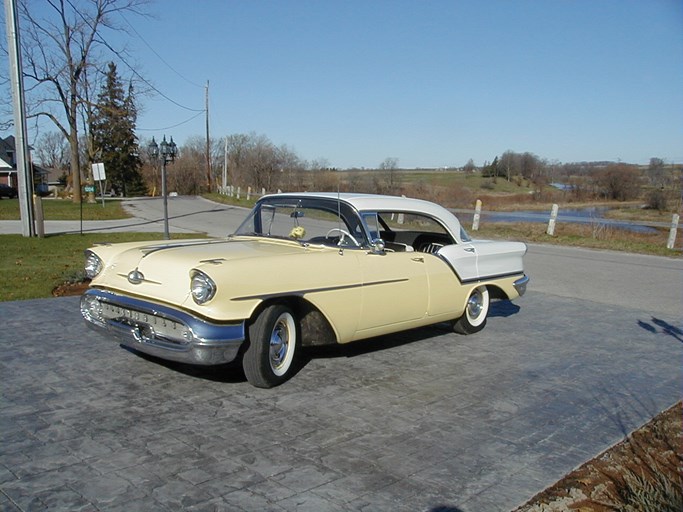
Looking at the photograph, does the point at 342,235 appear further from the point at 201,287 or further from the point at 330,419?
the point at 330,419

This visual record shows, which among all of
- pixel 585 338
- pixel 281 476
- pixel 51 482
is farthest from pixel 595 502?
pixel 585 338

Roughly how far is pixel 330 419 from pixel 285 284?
42.0 inches

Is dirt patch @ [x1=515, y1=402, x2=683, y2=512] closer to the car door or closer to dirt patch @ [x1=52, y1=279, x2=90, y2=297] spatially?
the car door

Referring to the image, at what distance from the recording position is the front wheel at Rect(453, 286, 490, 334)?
678 centimetres

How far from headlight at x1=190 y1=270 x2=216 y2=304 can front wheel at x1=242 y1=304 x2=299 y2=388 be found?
0.47 m

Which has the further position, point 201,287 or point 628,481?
point 201,287

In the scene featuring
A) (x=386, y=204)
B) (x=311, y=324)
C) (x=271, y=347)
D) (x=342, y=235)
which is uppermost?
(x=386, y=204)

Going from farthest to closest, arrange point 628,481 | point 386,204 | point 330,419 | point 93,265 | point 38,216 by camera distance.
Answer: point 38,216 < point 386,204 < point 93,265 < point 330,419 < point 628,481

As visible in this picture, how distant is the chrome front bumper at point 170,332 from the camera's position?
13.9 ft

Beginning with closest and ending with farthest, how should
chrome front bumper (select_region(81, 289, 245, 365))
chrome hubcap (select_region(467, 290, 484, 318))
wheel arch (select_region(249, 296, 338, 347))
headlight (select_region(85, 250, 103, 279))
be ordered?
1. chrome front bumper (select_region(81, 289, 245, 365))
2. wheel arch (select_region(249, 296, 338, 347))
3. headlight (select_region(85, 250, 103, 279))
4. chrome hubcap (select_region(467, 290, 484, 318))

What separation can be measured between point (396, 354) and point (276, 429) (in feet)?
7.39

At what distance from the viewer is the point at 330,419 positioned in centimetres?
425

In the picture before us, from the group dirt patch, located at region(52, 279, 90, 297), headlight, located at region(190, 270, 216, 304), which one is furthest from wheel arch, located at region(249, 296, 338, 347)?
dirt patch, located at region(52, 279, 90, 297)

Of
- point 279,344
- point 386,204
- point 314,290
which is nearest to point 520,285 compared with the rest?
point 386,204
